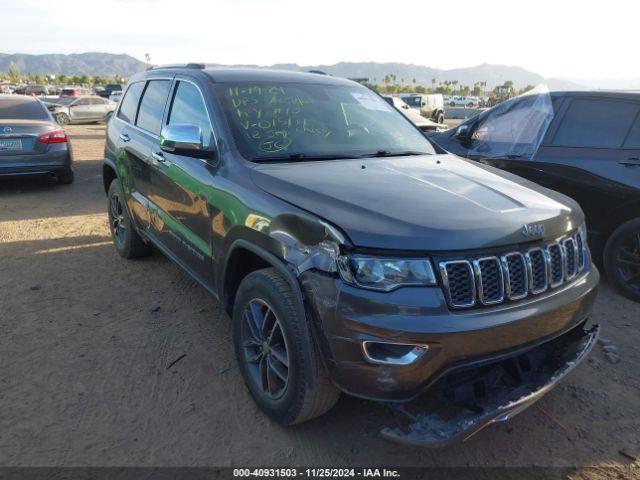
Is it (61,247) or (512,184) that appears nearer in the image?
(512,184)

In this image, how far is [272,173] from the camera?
2666mm

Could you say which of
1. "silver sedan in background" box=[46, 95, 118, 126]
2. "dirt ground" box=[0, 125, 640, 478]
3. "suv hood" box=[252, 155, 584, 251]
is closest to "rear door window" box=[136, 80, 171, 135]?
"dirt ground" box=[0, 125, 640, 478]

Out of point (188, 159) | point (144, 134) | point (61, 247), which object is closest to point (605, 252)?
point (188, 159)

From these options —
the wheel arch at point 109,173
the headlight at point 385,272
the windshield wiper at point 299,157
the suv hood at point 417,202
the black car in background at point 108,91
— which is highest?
the windshield wiper at point 299,157

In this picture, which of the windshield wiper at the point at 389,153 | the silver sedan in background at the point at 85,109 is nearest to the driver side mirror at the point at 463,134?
the windshield wiper at the point at 389,153

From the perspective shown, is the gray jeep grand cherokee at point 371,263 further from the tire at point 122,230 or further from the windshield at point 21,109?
the windshield at point 21,109

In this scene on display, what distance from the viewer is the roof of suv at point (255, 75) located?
344 cm

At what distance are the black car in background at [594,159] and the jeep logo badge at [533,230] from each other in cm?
246

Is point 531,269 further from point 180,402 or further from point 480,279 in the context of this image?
point 180,402

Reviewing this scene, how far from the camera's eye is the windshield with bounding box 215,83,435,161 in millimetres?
3037

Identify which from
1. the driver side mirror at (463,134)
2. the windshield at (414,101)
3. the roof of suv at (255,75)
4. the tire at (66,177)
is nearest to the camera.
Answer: the roof of suv at (255,75)

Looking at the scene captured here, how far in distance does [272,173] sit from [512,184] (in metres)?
1.37

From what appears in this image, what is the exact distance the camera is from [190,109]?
11.4 feet

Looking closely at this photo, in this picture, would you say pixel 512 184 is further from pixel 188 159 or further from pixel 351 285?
pixel 188 159
